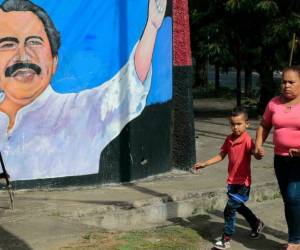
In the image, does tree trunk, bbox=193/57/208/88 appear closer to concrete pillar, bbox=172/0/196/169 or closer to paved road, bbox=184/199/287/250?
concrete pillar, bbox=172/0/196/169

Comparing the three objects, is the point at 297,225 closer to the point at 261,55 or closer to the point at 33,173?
the point at 33,173

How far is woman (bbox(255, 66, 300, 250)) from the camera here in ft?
16.5

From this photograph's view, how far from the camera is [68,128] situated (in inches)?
307

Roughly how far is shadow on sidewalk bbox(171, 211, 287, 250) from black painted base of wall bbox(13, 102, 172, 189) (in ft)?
5.02

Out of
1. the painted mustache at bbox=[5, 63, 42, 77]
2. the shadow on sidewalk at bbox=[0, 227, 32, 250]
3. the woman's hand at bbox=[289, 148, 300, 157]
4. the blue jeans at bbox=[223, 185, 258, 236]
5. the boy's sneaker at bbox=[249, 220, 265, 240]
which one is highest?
the painted mustache at bbox=[5, 63, 42, 77]

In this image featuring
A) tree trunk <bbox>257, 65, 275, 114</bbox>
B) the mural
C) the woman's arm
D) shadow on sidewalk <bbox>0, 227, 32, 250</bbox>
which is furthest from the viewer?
tree trunk <bbox>257, 65, 275, 114</bbox>

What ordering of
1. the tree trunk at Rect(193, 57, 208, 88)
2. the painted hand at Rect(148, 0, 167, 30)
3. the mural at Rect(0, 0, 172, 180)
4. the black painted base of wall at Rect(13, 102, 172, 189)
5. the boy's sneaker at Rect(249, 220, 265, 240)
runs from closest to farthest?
the boy's sneaker at Rect(249, 220, 265, 240) < the mural at Rect(0, 0, 172, 180) < the black painted base of wall at Rect(13, 102, 172, 189) < the painted hand at Rect(148, 0, 167, 30) < the tree trunk at Rect(193, 57, 208, 88)

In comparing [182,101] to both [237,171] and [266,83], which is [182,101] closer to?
[237,171]

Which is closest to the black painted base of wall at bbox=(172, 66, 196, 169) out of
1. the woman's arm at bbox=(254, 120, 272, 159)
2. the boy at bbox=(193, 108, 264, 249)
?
the boy at bbox=(193, 108, 264, 249)

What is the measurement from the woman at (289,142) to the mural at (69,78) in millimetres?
3349

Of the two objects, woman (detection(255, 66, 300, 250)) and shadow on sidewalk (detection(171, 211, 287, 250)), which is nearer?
woman (detection(255, 66, 300, 250))

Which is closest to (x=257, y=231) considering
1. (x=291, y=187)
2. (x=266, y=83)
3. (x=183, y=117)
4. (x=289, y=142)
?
(x=291, y=187)

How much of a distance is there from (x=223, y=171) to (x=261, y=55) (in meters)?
7.36

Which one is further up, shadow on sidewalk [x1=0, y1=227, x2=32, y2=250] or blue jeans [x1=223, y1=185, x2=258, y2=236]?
blue jeans [x1=223, y1=185, x2=258, y2=236]
